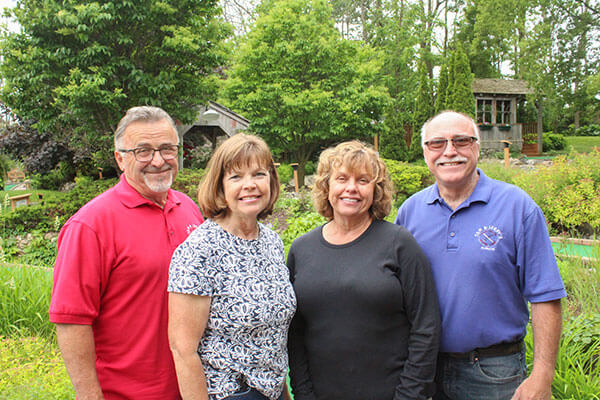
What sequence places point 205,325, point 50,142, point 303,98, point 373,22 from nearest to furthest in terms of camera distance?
point 205,325 < point 303,98 < point 50,142 < point 373,22

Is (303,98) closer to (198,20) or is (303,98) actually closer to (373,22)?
(198,20)

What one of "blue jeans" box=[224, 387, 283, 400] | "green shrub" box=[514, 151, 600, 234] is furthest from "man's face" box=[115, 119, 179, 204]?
"green shrub" box=[514, 151, 600, 234]

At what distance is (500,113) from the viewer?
28.8 metres

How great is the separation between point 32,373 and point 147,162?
217cm

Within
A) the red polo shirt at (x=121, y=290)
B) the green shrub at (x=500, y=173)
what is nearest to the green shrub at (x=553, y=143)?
the green shrub at (x=500, y=173)

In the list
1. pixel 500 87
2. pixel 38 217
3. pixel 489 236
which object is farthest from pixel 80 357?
pixel 500 87

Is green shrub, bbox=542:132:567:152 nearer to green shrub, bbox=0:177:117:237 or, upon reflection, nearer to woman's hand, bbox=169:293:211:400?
green shrub, bbox=0:177:117:237

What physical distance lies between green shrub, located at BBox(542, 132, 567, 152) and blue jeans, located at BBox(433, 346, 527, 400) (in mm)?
30360

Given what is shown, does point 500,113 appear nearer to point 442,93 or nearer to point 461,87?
point 442,93

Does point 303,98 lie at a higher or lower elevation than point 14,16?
lower

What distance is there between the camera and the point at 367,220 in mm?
2342

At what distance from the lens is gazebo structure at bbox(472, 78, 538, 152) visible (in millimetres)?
26672

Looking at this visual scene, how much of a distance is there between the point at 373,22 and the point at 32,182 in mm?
25184

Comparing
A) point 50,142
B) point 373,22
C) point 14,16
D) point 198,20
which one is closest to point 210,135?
point 50,142
